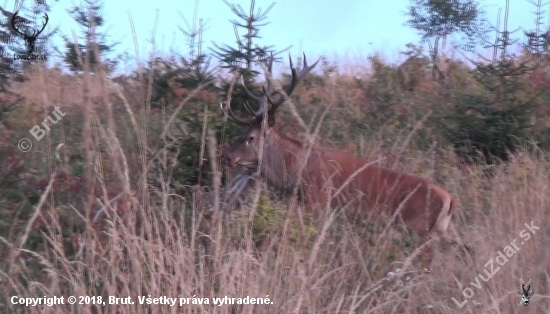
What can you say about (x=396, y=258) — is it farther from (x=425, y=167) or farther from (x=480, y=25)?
(x=480, y=25)

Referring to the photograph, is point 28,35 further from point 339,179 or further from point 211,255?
point 211,255

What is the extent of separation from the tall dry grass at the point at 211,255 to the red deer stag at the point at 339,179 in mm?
386

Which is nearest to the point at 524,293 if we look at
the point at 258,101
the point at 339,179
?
the point at 339,179

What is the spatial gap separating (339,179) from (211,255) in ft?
11.0

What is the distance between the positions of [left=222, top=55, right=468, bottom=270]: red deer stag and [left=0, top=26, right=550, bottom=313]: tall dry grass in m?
0.39

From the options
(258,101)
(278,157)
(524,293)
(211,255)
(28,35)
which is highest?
(28,35)

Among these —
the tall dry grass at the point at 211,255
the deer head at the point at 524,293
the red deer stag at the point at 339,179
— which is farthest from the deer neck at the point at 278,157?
the deer head at the point at 524,293

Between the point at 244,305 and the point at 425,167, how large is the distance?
5.49 metres

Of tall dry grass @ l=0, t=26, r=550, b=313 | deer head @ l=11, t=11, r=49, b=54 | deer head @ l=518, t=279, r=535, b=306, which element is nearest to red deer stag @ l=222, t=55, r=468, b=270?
tall dry grass @ l=0, t=26, r=550, b=313

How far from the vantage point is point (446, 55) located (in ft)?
54.5

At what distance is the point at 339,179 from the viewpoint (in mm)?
7586

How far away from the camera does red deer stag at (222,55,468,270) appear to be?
22.4ft

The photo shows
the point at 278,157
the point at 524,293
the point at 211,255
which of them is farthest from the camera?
the point at 278,157

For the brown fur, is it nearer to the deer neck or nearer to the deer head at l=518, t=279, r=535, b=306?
the deer neck
